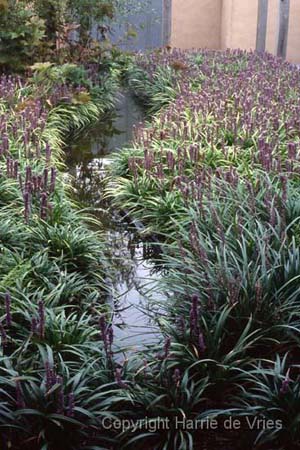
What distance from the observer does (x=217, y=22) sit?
62.7 ft

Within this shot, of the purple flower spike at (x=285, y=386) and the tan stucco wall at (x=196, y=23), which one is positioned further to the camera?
the tan stucco wall at (x=196, y=23)

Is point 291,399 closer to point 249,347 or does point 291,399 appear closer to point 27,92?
point 249,347

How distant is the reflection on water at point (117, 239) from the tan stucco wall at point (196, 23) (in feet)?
32.3

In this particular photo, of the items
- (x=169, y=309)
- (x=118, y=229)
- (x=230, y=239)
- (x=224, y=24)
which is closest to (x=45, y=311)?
(x=169, y=309)

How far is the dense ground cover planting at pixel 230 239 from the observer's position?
9.38 ft

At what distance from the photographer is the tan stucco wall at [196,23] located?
61.1ft

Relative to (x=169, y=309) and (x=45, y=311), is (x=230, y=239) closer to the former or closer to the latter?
(x=169, y=309)

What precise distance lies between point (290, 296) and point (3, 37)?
8242mm

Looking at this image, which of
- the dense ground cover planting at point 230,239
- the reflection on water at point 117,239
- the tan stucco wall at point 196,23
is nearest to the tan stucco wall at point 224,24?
the tan stucco wall at point 196,23

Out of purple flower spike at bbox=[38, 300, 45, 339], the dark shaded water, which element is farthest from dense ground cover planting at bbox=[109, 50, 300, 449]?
purple flower spike at bbox=[38, 300, 45, 339]

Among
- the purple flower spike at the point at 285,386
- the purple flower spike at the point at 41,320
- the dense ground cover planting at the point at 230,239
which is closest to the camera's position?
the purple flower spike at the point at 285,386

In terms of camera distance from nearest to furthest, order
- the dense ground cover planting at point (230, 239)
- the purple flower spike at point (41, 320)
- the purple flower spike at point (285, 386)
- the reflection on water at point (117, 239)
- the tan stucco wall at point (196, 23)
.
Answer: the purple flower spike at point (285, 386), the purple flower spike at point (41, 320), the dense ground cover planting at point (230, 239), the reflection on water at point (117, 239), the tan stucco wall at point (196, 23)

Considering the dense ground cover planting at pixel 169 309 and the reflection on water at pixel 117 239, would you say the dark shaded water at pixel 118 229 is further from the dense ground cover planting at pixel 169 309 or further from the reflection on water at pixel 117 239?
the dense ground cover planting at pixel 169 309

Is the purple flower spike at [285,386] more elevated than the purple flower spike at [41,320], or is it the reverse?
the purple flower spike at [41,320]
